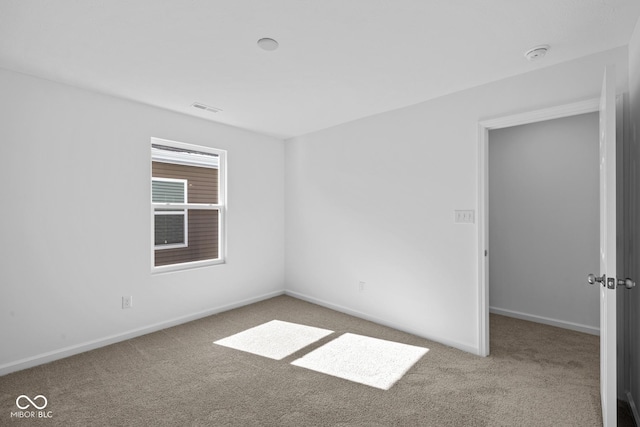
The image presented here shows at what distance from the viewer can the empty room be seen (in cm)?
198

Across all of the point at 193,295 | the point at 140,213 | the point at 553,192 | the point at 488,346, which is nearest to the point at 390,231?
the point at 488,346

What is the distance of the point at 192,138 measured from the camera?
3.74m

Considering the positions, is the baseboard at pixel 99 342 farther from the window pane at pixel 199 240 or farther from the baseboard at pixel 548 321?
the baseboard at pixel 548 321

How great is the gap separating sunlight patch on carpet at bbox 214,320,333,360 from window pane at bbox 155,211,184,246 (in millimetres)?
1332

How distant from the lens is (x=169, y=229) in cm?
370

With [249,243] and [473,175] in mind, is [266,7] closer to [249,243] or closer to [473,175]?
[473,175]

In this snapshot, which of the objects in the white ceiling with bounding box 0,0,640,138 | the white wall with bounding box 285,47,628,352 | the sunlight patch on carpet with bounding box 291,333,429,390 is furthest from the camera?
the white wall with bounding box 285,47,628,352

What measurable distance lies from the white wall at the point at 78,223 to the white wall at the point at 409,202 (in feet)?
4.96

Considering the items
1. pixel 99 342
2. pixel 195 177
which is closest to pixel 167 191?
pixel 195 177

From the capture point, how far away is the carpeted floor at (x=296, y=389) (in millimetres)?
2004

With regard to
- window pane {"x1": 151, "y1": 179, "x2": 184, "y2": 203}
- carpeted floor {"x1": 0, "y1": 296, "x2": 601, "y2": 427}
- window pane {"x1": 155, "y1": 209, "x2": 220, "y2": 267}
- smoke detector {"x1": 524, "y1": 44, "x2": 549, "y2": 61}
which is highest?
smoke detector {"x1": 524, "y1": 44, "x2": 549, "y2": 61}

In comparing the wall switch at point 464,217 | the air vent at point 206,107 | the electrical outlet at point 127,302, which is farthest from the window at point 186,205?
the wall switch at point 464,217

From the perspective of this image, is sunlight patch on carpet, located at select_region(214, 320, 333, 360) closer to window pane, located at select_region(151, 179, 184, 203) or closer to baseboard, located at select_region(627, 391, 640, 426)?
Result: window pane, located at select_region(151, 179, 184, 203)

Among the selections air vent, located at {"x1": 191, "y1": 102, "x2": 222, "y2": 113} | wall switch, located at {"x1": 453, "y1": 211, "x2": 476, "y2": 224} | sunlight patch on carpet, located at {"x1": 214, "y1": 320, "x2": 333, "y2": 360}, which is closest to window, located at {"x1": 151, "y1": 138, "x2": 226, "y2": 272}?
air vent, located at {"x1": 191, "y1": 102, "x2": 222, "y2": 113}
